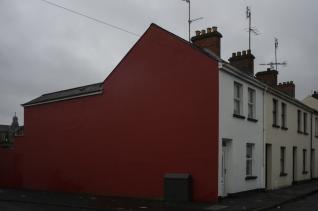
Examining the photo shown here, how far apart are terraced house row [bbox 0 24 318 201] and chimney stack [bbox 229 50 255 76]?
55mm

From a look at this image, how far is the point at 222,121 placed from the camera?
19938 millimetres

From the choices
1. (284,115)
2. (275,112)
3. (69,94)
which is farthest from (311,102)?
(69,94)

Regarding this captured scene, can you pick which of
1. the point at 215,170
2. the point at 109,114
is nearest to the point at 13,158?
the point at 109,114

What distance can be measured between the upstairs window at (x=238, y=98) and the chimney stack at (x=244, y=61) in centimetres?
432

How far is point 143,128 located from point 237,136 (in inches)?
169

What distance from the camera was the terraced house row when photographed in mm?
20047

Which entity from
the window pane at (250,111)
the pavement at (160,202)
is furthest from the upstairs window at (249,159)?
the window pane at (250,111)

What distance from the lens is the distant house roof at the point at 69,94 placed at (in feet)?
81.5

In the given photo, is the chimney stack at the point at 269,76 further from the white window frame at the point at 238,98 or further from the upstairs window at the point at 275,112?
the white window frame at the point at 238,98

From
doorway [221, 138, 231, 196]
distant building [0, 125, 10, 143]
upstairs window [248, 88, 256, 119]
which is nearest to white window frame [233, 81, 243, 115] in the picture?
upstairs window [248, 88, 256, 119]

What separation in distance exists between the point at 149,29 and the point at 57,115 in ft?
26.9

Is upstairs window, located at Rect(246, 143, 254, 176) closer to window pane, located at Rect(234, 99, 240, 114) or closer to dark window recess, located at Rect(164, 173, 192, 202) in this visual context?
window pane, located at Rect(234, 99, 240, 114)

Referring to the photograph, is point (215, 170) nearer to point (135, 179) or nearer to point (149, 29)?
point (135, 179)

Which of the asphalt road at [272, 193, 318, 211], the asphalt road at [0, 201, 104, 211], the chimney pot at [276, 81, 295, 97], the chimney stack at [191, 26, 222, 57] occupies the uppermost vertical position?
the chimney stack at [191, 26, 222, 57]
